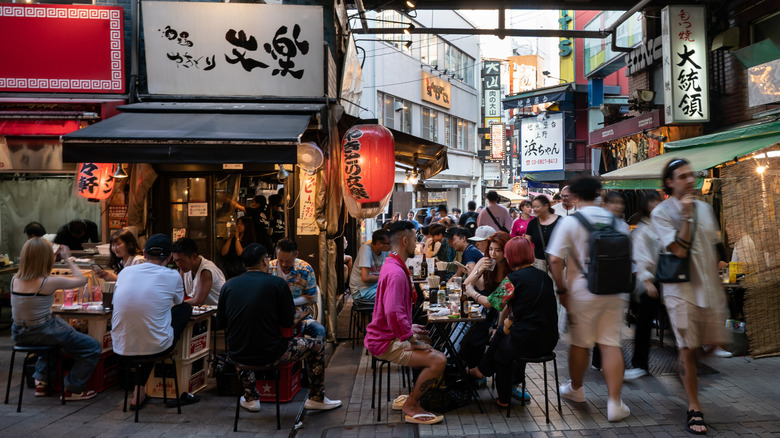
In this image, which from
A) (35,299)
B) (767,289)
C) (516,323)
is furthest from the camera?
(767,289)

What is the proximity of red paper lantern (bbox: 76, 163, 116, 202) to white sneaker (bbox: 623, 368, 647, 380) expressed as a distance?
8.23 meters

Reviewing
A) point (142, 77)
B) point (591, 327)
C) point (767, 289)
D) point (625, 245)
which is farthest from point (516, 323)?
point (142, 77)

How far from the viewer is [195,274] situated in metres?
7.07

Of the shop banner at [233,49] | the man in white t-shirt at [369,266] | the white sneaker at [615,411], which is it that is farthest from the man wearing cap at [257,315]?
the shop banner at [233,49]

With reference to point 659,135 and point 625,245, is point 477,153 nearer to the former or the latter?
point 659,135

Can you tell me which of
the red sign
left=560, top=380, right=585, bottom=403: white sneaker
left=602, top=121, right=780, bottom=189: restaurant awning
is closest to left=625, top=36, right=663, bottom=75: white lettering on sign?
left=602, top=121, right=780, bottom=189: restaurant awning

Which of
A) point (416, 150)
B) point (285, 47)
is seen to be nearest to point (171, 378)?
point (285, 47)

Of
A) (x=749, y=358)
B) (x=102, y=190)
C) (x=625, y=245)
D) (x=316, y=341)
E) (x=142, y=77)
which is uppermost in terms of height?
(x=142, y=77)

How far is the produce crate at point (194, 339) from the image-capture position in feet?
21.3

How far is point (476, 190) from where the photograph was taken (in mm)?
42125

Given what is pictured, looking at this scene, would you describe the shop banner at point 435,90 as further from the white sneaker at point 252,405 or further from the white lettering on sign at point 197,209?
the white sneaker at point 252,405

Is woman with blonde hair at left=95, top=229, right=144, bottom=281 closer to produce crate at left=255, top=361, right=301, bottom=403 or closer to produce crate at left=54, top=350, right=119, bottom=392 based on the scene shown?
produce crate at left=54, top=350, right=119, bottom=392

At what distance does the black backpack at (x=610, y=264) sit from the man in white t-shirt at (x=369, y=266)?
13.0 feet

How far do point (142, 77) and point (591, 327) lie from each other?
862 cm
